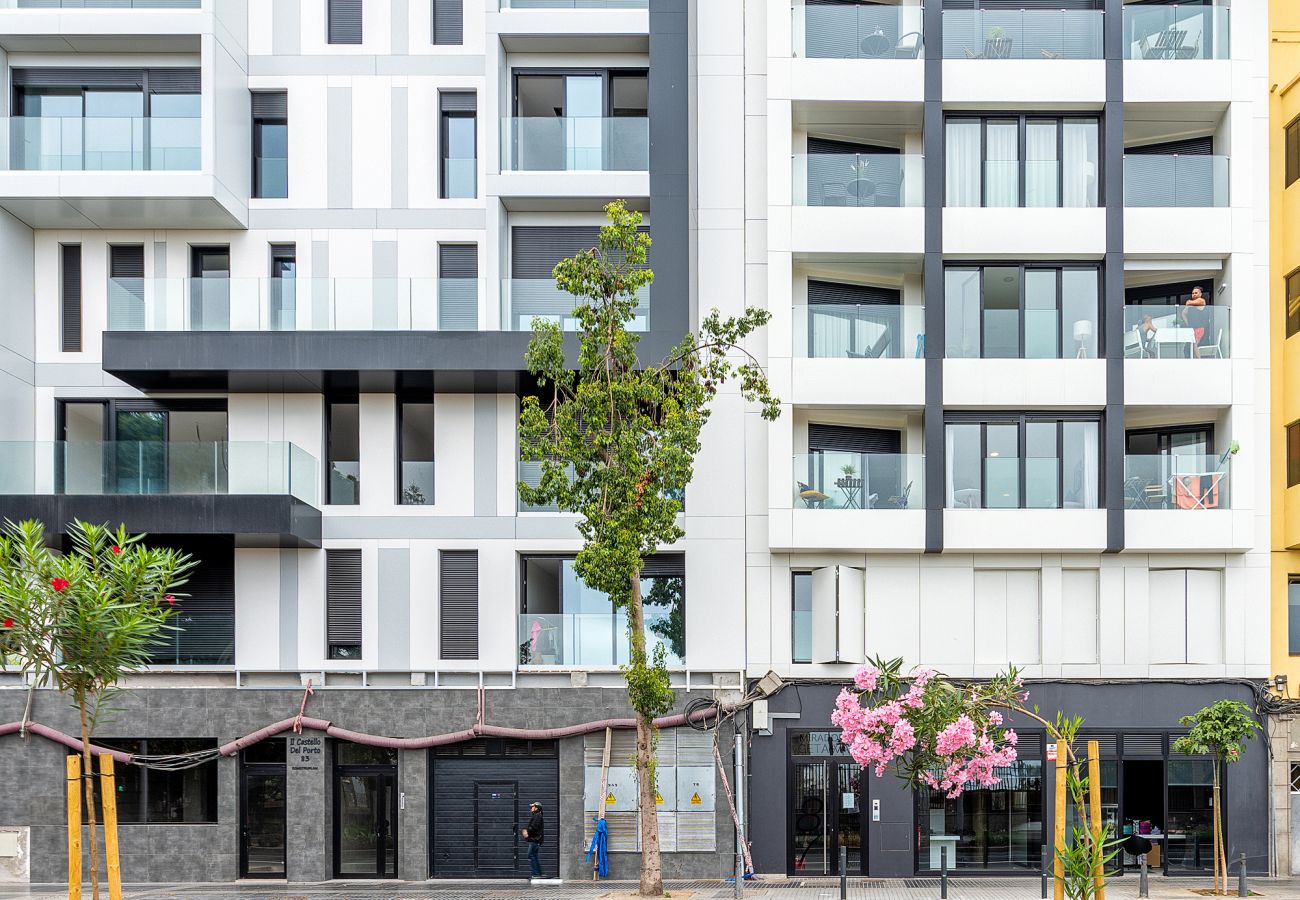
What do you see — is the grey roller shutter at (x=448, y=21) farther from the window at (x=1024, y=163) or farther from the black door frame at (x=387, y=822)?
the black door frame at (x=387, y=822)

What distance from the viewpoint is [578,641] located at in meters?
24.2

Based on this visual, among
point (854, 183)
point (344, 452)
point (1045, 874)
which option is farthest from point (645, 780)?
point (854, 183)

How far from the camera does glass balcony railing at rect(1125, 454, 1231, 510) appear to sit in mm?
24203

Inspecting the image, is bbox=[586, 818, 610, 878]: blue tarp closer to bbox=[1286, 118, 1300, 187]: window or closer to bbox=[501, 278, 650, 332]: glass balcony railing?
bbox=[501, 278, 650, 332]: glass balcony railing

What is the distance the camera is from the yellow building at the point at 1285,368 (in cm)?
2403

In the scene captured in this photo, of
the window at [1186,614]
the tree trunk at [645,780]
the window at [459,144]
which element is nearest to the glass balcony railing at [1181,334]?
the window at [1186,614]

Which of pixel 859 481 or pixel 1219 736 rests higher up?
pixel 859 481

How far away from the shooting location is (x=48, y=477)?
23172 millimetres

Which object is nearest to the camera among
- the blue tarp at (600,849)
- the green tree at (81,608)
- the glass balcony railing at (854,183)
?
the green tree at (81,608)

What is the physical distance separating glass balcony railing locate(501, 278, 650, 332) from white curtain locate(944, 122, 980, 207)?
6.52 m

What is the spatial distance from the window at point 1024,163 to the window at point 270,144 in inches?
529

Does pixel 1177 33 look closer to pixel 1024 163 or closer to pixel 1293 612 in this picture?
pixel 1024 163

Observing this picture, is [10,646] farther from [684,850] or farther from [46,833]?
[684,850]

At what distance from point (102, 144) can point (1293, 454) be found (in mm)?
24089
